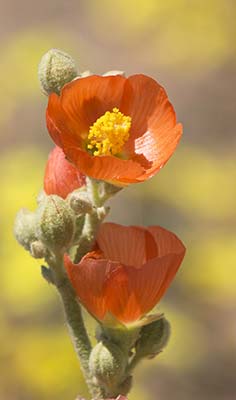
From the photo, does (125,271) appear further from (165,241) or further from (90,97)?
(90,97)

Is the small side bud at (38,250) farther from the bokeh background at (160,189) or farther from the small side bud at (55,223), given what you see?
the bokeh background at (160,189)

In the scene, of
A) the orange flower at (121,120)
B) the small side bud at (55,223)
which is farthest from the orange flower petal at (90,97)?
the small side bud at (55,223)

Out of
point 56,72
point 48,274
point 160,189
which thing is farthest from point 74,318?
point 160,189

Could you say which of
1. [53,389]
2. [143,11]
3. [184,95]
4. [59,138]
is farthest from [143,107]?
[184,95]

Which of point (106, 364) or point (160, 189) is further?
point (160, 189)

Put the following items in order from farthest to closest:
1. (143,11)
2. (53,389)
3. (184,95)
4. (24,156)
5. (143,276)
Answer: (184,95) < (143,11) < (24,156) < (53,389) < (143,276)

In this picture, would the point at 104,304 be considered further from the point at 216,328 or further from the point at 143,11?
the point at 143,11

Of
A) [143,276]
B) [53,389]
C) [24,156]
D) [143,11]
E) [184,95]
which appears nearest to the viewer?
[143,276]
